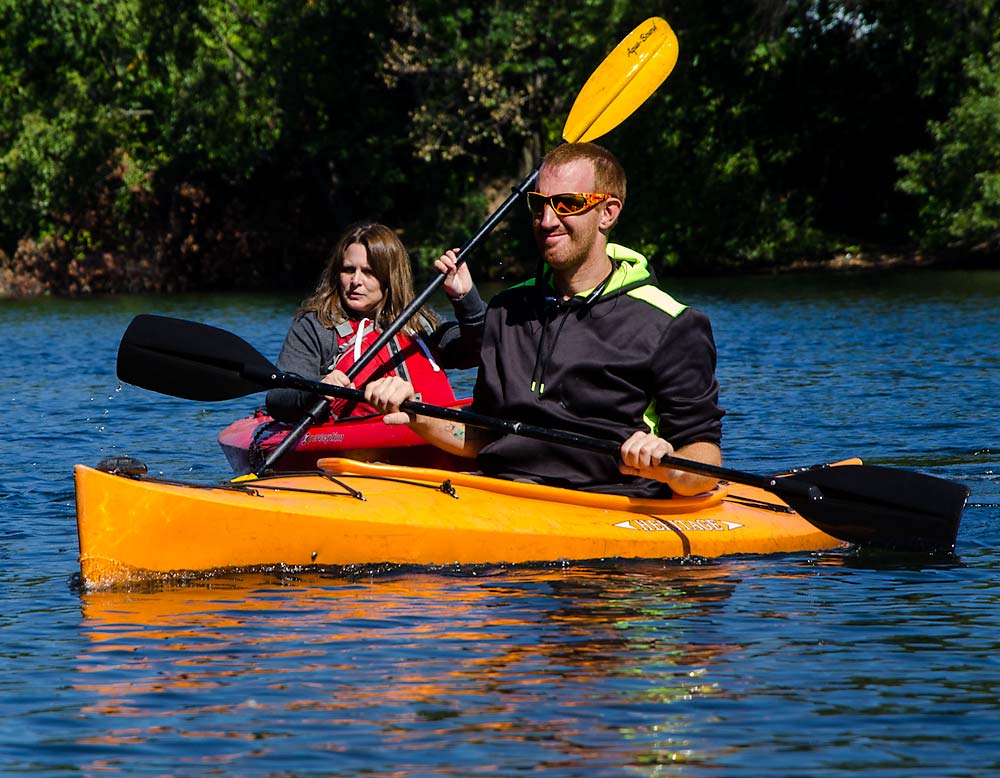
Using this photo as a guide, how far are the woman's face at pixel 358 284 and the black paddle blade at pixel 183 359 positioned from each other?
0.53 metres

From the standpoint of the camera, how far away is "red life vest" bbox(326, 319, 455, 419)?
650 centimetres

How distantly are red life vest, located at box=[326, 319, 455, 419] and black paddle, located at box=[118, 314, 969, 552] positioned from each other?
0.46 meters

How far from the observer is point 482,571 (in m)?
5.73

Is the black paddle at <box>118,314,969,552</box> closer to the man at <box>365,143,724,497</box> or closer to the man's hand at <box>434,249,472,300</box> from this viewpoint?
the man at <box>365,143,724,497</box>

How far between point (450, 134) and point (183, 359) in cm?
2378

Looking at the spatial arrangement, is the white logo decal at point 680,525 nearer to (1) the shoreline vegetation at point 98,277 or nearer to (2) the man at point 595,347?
(2) the man at point 595,347

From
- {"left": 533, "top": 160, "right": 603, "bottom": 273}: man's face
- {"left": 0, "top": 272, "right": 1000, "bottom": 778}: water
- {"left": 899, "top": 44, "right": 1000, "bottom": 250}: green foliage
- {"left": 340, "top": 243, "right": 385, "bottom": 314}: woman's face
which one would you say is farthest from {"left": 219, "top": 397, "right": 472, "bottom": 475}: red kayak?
{"left": 899, "top": 44, "right": 1000, "bottom": 250}: green foliage

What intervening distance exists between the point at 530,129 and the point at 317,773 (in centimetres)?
2802

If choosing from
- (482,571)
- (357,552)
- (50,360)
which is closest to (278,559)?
(357,552)

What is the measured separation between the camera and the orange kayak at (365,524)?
5.36m

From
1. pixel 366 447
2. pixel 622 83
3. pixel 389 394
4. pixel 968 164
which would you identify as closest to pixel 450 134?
pixel 968 164

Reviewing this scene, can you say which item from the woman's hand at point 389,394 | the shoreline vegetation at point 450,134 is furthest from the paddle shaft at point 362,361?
the shoreline vegetation at point 450,134

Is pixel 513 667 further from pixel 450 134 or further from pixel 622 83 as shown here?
pixel 450 134

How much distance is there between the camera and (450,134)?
29.6m
